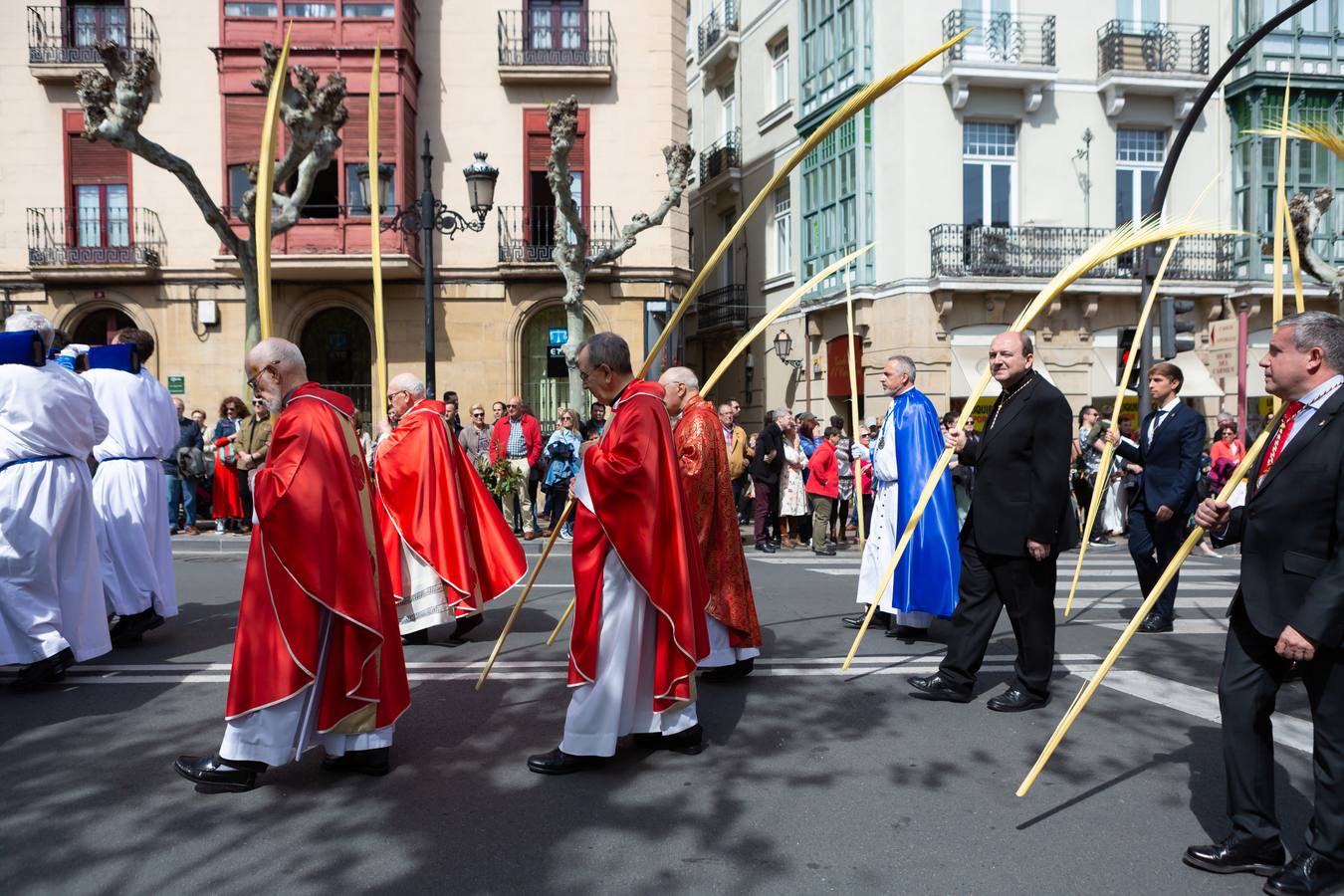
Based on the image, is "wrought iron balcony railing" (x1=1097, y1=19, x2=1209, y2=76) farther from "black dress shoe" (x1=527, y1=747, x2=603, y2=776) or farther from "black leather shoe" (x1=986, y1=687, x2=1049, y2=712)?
"black dress shoe" (x1=527, y1=747, x2=603, y2=776)

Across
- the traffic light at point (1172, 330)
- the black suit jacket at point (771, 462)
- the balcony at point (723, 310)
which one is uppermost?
the balcony at point (723, 310)

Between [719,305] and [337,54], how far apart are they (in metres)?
11.5

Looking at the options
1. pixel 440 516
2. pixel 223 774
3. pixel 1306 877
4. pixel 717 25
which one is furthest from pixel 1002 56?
pixel 223 774

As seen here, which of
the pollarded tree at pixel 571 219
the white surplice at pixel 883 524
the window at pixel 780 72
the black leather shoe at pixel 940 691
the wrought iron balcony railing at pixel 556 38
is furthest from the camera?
the window at pixel 780 72

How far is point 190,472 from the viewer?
569 inches

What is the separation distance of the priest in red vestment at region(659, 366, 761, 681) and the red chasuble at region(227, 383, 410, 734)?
2046mm

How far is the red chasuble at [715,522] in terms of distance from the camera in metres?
5.90

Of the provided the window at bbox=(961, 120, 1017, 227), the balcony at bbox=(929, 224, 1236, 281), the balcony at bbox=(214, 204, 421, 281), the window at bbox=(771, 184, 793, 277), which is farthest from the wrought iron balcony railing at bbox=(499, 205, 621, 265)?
the window at bbox=(961, 120, 1017, 227)

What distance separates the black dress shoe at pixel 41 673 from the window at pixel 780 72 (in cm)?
2275

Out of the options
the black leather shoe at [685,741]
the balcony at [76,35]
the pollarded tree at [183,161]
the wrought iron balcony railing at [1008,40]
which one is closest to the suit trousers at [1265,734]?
the black leather shoe at [685,741]

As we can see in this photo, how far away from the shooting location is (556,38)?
22312mm

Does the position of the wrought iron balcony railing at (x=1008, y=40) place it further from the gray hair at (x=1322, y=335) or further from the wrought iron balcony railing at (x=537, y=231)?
the gray hair at (x=1322, y=335)

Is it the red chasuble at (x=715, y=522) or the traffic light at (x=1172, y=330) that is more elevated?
the traffic light at (x=1172, y=330)

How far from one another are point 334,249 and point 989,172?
13672 millimetres
